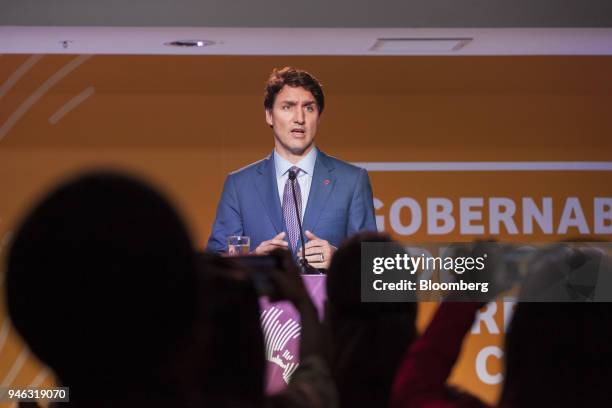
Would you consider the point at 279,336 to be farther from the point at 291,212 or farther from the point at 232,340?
the point at 232,340

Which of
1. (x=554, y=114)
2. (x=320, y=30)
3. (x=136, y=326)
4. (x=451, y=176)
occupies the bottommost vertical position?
(x=136, y=326)

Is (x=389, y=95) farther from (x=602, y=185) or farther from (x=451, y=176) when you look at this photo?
(x=602, y=185)

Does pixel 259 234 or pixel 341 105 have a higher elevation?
pixel 341 105

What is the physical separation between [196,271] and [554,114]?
622 cm

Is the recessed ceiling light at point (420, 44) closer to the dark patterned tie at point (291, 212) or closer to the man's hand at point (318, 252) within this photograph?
the dark patterned tie at point (291, 212)

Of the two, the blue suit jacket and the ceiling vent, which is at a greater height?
the ceiling vent

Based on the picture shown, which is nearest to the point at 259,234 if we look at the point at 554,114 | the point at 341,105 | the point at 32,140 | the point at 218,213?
the point at 218,213

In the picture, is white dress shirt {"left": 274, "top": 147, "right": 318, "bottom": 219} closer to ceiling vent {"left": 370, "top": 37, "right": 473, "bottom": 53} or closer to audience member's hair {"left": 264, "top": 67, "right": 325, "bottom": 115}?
audience member's hair {"left": 264, "top": 67, "right": 325, "bottom": 115}

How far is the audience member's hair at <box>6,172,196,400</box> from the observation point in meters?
0.91

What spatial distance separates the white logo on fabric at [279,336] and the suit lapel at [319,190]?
1654mm

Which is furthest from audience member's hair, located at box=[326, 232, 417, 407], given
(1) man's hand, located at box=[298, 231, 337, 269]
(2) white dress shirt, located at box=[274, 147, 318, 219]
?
(2) white dress shirt, located at box=[274, 147, 318, 219]

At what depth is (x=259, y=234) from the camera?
6.04 m

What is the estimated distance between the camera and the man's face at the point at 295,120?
6.29 meters

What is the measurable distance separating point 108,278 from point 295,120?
213 inches
